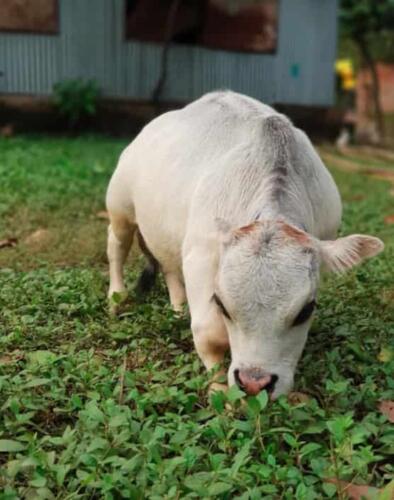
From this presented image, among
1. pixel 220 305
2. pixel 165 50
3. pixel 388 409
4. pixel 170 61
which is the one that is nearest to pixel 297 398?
pixel 388 409

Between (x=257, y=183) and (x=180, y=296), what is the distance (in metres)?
1.49

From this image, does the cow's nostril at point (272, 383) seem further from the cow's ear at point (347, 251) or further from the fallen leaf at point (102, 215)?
the fallen leaf at point (102, 215)

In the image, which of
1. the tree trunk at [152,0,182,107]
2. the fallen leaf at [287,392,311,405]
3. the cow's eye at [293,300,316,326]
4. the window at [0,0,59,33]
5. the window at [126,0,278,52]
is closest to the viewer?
the cow's eye at [293,300,316,326]

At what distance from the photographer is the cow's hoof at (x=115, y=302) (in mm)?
4879

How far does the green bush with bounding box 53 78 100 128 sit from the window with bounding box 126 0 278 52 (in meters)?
1.41

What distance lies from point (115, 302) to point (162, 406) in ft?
4.66

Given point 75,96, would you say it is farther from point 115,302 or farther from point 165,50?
point 115,302

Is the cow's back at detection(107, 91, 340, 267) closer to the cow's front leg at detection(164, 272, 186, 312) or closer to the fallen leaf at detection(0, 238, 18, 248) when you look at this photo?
the cow's front leg at detection(164, 272, 186, 312)

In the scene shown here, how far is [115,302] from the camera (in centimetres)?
493

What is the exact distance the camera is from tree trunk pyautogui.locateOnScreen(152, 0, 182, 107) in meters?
15.6

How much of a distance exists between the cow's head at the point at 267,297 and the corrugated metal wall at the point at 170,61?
12541 millimetres

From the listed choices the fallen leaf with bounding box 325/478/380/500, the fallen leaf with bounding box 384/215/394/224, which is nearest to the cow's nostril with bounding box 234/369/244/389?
the fallen leaf with bounding box 325/478/380/500

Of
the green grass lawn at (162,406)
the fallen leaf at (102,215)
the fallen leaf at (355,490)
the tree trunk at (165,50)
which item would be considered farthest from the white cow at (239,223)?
Answer: the tree trunk at (165,50)

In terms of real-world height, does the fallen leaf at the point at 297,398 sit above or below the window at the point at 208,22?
below
